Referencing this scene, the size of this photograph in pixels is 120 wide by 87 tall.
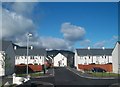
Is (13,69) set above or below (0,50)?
below

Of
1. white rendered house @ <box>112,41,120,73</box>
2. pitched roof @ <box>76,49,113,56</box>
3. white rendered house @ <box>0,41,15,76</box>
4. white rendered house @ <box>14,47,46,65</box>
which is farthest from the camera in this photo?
pitched roof @ <box>76,49,113,56</box>

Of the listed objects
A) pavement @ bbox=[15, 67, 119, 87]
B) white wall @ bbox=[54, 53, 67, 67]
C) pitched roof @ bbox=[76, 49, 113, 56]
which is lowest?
pavement @ bbox=[15, 67, 119, 87]

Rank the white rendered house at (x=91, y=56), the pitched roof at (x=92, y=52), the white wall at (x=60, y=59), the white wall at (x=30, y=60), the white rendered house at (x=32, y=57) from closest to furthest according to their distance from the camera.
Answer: the white wall at (x=30, y=60) → the white rendered house at (x=32, y=57) → the white rendered house at (x=91, y=56) → the pitched roof at (x=92, y=52) → the white wall at (x=60, y=59)

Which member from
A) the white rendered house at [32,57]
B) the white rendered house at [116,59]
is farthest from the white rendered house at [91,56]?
the white rendered house at [116,59]

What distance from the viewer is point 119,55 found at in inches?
2386

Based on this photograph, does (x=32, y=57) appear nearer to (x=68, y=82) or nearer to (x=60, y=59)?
(x=60, y=59)

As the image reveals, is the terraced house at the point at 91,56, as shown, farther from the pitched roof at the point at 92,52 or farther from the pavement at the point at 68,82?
the pavement at the point at 68,82

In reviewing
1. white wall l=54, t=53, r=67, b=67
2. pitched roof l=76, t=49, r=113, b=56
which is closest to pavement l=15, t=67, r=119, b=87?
pitched roof l=76, t=49, r=113, b=56

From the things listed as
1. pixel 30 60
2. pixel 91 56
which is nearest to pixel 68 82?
pixel 30 60

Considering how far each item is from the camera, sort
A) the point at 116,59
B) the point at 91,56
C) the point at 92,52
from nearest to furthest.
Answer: the point at 116,59 < the point at 91,56 < the point at 92,52

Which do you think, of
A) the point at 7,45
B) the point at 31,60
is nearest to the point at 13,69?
the point at 7,45

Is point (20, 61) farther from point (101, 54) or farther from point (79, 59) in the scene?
point (101, 54)

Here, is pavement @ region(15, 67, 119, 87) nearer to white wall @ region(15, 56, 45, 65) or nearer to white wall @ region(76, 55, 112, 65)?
white wall @ region(15, 56, 45, 65)

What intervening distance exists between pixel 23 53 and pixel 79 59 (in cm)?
2292
